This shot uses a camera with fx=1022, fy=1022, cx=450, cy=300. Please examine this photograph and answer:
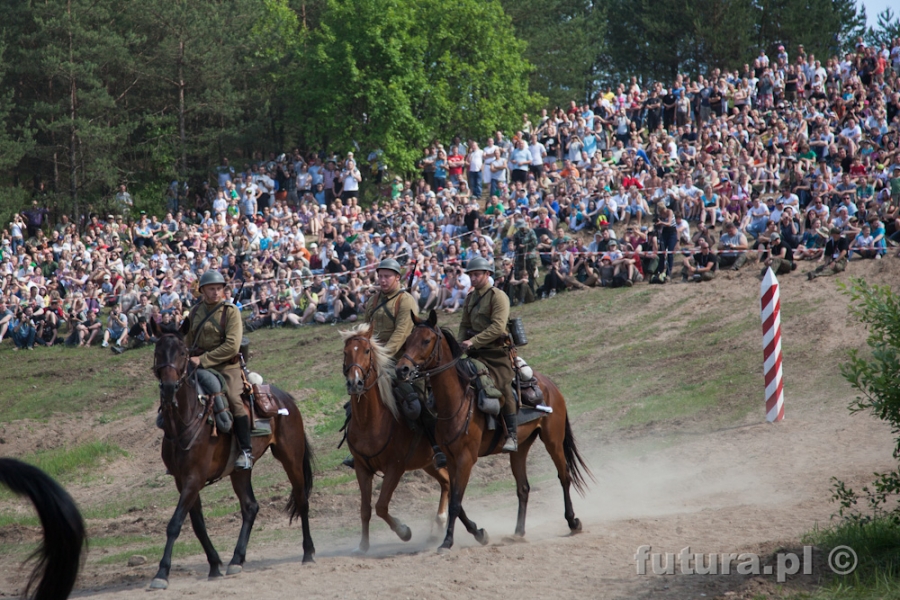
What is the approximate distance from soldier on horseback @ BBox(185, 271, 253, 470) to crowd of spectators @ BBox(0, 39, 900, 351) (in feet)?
42.5

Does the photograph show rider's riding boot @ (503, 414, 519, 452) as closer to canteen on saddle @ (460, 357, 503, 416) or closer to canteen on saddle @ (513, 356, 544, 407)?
canteen on saddle @ (460, 357, 503, 416)

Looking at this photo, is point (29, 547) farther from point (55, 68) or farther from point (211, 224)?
point (55, 68)

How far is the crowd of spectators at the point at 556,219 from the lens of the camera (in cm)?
2527

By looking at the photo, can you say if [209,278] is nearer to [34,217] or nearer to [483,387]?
[483,387]

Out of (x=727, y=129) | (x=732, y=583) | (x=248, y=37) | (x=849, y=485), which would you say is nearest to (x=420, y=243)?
(x=727, y=129)

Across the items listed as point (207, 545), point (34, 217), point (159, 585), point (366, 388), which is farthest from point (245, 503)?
point (34, 217)

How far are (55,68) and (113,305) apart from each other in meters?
15.4

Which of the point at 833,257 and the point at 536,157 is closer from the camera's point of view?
the point at 833,257

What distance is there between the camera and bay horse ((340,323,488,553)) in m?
11.2

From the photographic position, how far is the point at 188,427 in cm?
1066

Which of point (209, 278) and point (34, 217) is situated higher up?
point (34, 217)

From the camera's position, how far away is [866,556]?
8758mm

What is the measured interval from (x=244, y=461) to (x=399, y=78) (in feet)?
116

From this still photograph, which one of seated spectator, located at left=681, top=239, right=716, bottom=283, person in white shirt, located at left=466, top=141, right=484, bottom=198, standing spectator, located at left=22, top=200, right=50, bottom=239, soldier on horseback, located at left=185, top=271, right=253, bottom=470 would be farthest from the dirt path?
standing spectator, located at left=22, top=200, right=50, bottom=239
